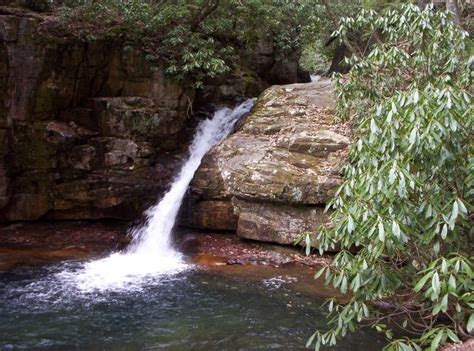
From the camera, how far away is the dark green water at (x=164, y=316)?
592 centimetres

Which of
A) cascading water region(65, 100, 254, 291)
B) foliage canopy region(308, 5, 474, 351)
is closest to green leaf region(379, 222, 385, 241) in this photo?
foliage canopy region(308, 5, 474, 351)

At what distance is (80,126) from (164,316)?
6359 millimetres

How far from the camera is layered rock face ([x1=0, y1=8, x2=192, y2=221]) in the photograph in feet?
34.2

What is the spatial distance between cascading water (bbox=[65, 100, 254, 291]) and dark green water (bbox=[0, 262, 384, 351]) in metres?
0.49

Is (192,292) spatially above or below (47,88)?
below

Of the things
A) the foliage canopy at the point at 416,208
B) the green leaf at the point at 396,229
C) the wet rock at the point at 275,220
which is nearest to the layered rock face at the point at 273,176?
the wet rock at the point at 275,220

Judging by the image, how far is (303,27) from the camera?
15.6 metres

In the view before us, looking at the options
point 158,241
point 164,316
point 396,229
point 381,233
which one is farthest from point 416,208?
point 158,241

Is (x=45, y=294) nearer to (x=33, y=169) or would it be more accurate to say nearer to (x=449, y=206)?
(x=33, y=169)

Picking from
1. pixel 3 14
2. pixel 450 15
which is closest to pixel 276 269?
pixel 450 15

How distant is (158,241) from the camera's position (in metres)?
10.3

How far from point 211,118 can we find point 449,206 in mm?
9629

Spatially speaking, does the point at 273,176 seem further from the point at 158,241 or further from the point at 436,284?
the point at 436,284

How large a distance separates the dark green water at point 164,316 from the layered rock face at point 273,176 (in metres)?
1.64
